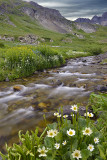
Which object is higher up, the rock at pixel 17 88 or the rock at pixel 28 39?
the rock at pixel 28 39

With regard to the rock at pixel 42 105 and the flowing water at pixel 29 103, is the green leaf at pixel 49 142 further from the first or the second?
the rock at pixel 42 105

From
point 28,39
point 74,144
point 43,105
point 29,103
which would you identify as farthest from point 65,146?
point 28,39

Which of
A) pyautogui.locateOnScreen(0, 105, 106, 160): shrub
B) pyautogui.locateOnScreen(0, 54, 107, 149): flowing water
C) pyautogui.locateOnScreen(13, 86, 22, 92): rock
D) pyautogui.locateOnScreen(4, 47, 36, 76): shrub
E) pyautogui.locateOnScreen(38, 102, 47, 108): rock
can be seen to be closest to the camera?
pyautogui.locateOnScreen(0, 105, 106, 160): shrub

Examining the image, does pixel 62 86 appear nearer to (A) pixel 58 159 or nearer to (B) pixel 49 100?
(B) pixel 49 100

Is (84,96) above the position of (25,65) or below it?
below

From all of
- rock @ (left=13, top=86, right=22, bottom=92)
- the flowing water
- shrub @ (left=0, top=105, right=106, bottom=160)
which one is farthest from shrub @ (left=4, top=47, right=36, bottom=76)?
shrub @ (left=0, top=105, right=106, bottom=160)

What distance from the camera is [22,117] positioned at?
556cm

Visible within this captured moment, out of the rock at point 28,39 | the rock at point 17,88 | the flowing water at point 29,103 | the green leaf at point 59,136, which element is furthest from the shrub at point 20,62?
the rock at point 28,39

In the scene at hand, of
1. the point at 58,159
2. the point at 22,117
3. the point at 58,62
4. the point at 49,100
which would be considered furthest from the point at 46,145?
the point at 58,62

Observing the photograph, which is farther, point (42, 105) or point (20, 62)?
point (20, 62)

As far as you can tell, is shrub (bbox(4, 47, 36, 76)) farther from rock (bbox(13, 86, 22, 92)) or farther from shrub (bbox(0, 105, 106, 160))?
shrub (bbox(0, 105, 106, 160))

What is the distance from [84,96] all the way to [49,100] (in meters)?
1.70

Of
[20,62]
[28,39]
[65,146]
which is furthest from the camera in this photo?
[28,39]

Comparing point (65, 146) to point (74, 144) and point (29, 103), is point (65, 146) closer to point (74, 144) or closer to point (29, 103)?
point (74, 144)
